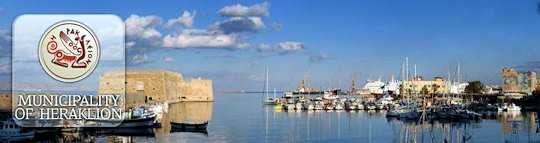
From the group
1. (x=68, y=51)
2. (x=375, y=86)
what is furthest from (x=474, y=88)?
(x=68, y=51)

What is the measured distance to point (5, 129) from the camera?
52.5 feet

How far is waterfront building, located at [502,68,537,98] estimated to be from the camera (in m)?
63.8

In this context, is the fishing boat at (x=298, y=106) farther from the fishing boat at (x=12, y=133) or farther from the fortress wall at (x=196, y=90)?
the fishing boat at (x=12, y=133)

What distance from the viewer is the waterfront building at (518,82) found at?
209ft

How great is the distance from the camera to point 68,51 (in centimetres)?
843

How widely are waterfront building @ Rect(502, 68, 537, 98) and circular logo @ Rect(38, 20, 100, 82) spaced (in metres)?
60.4

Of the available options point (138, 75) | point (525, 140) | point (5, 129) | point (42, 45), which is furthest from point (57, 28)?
point (138, 75)

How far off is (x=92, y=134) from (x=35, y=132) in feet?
9.09

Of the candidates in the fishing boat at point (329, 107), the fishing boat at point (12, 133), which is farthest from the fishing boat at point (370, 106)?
the fishing boat at point (12, 133)

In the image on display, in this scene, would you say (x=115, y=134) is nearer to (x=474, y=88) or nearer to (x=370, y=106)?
(x=370, y=106)

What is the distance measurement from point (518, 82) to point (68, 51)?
66.2 meters

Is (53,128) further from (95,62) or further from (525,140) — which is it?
(525,140)

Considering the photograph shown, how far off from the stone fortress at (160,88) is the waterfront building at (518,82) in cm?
3462

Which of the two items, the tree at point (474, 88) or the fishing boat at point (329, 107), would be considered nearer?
the fishing boat at point (329, 107)
